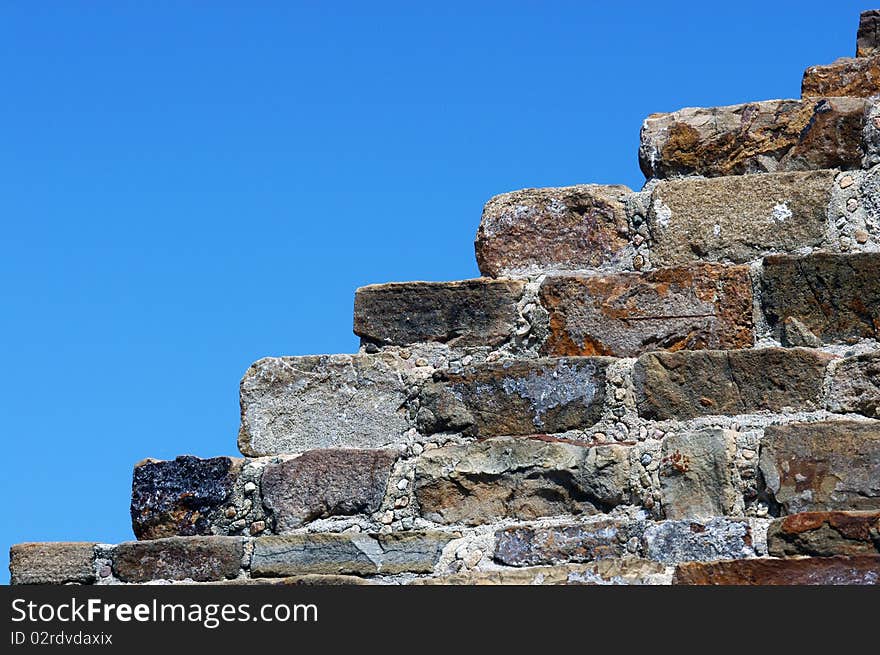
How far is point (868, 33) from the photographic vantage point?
5.12m

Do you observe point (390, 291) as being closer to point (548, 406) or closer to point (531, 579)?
point (548, 406)

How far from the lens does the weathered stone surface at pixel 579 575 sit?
3797 millimetres

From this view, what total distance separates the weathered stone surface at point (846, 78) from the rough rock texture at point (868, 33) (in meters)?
0.14

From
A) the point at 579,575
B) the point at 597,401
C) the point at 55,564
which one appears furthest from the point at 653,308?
the point at 55,564

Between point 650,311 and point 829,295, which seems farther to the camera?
point 650,311

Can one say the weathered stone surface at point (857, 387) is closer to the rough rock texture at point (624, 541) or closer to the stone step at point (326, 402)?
the rough rock texture at point (624, 541)

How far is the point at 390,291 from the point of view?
468 centimetres

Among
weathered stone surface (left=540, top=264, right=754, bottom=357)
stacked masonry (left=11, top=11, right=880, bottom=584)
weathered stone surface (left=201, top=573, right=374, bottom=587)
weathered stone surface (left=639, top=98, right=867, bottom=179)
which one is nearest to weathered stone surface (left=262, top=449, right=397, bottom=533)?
stacked masonry (left=11, top=11, right=880, bottom=584)

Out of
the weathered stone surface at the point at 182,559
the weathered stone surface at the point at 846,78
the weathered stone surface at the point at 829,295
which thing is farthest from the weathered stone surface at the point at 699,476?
the weathered stone surface at the point at 846,78

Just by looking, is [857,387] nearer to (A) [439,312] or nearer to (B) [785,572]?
(B) [785,572]

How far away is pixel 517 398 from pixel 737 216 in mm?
828

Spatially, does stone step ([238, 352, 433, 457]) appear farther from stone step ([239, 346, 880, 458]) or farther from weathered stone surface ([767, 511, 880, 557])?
weathered stone surface ([767, 511, 880, 557])

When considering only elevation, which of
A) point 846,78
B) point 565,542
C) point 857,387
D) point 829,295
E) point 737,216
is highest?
point 846,78

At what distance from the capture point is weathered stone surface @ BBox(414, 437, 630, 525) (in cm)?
415
